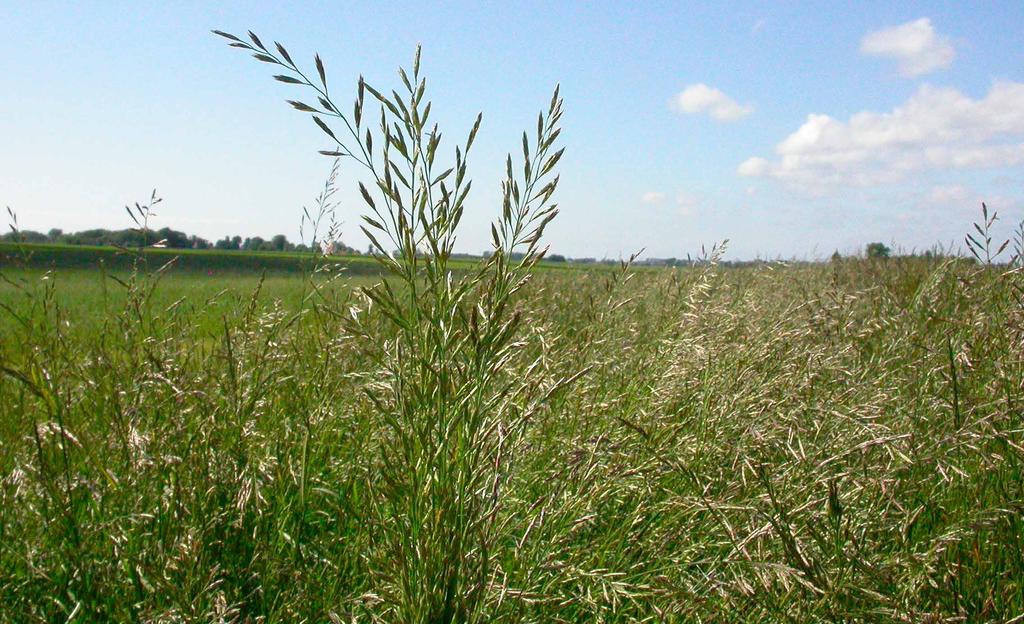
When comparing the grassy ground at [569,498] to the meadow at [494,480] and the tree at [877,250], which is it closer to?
the meadow at [494,480]

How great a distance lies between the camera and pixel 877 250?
1548 centimetres

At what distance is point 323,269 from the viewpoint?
2.99 m

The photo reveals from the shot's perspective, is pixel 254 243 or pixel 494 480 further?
pixel 254 243

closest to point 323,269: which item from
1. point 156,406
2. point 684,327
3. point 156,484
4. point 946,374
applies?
point 156,406

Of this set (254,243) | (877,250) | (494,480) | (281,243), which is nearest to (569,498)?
(494,480)

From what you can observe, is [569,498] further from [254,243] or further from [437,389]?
[254,243]

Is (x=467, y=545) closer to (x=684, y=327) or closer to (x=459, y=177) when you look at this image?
(x=459, y=177)

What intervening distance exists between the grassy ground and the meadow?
0.01m

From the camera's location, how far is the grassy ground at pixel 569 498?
5.27 ft

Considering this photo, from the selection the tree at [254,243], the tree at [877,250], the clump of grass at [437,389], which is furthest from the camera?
the tree at [254,243]

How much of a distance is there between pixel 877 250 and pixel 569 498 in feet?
51.5

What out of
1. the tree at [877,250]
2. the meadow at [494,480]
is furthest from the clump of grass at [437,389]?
the tree at [877,250]

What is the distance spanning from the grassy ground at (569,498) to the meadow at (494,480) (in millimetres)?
13

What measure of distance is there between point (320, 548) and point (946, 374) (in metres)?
2.33
